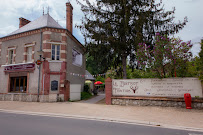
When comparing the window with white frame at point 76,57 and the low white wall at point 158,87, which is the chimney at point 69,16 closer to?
the window with white frame at point 76,57

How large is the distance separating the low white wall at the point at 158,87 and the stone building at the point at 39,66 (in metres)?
5.68

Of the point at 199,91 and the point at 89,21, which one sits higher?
the point at 89,21

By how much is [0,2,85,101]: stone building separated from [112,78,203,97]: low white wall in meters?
5.68

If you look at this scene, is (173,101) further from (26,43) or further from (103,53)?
(26,43)

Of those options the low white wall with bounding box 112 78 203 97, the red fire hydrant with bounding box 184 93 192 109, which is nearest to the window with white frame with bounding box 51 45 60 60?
the low white wall with bounding box 112 78 203 97

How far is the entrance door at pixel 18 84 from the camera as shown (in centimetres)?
1466

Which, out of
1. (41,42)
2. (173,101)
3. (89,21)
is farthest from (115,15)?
(173,101)

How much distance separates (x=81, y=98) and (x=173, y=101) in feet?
33.2

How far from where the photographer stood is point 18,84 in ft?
49.5

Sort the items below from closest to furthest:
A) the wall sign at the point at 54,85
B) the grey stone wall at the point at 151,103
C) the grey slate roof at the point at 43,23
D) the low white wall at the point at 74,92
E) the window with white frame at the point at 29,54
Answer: the grey stone wall at the point at 151,103 < the wall sign at the point at 54,85 < the low white wall at the point at 74,92 < the window with white frame at the point at 29,54 < the grey slate roof at the point at 43,23

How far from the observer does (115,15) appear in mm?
13820

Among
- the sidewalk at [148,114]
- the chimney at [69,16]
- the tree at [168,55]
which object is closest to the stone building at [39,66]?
the chimney at [69,16]

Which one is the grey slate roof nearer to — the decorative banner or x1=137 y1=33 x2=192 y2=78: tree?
the decorative banner

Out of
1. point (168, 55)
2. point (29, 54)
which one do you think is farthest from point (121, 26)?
point (29, 54)
